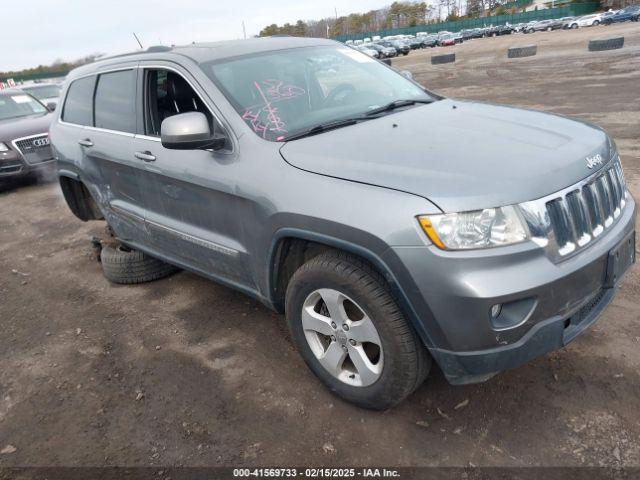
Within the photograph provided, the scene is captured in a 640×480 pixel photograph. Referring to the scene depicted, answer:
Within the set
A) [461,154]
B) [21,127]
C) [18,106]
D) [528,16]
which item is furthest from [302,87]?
[528,16]

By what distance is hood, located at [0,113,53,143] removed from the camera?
8.62 m

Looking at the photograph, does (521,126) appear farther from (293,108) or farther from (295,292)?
(295,292)

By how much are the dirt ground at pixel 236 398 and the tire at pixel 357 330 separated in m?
0.20

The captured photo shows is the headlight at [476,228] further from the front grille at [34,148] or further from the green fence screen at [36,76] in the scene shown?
the green fence screen at [36,76]

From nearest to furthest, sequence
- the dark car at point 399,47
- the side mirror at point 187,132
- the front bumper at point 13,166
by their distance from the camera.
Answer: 1. the side mirror at point 187,132
2. the front bumper at point 13,166
3. the dark car at point 399,47

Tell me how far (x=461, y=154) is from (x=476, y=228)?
1.48 feet

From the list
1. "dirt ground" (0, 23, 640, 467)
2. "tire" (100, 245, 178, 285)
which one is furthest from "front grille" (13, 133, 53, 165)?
"tire" (100, 245, 178, 285)

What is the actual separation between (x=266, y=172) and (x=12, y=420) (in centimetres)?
209

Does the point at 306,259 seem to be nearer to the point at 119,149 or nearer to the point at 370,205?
the point at 370,205

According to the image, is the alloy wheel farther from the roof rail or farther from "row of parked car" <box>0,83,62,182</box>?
"row of parked car" <box>0,83,62,182</box>

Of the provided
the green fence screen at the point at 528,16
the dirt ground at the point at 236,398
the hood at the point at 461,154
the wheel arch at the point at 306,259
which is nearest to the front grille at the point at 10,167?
the dirt ground at the point at 236,398

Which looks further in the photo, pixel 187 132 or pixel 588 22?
pixel 588 22

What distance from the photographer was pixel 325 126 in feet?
9.64

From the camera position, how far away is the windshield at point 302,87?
299 cm
